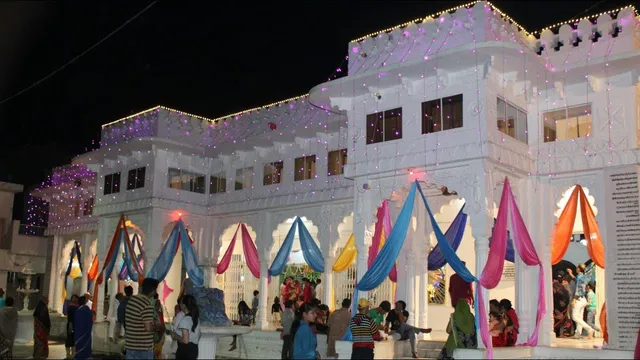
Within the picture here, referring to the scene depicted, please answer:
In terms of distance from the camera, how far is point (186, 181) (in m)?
22.6

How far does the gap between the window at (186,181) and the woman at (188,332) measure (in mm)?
13442

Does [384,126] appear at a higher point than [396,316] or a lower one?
higher

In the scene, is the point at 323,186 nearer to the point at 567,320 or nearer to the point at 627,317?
the point at 567,320

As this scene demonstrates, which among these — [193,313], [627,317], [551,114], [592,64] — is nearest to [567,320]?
[627,317]

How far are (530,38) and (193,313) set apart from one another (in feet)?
33.9

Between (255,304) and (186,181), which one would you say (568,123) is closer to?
(255,304)

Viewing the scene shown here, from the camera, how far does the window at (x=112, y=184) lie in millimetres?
23297

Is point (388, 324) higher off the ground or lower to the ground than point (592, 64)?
lower

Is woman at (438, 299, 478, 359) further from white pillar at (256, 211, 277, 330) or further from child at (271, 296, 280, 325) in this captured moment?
child at (271, 296, 280, 325)

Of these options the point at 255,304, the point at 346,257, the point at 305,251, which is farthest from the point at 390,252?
the point at 255,304

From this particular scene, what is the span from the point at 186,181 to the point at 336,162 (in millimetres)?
6062

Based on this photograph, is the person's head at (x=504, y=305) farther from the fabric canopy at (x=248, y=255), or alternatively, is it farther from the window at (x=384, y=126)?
the fabric canopy at (x=248, y=255)

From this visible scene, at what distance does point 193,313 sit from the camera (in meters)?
9.09

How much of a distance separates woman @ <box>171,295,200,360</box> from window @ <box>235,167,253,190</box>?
12729 mm
